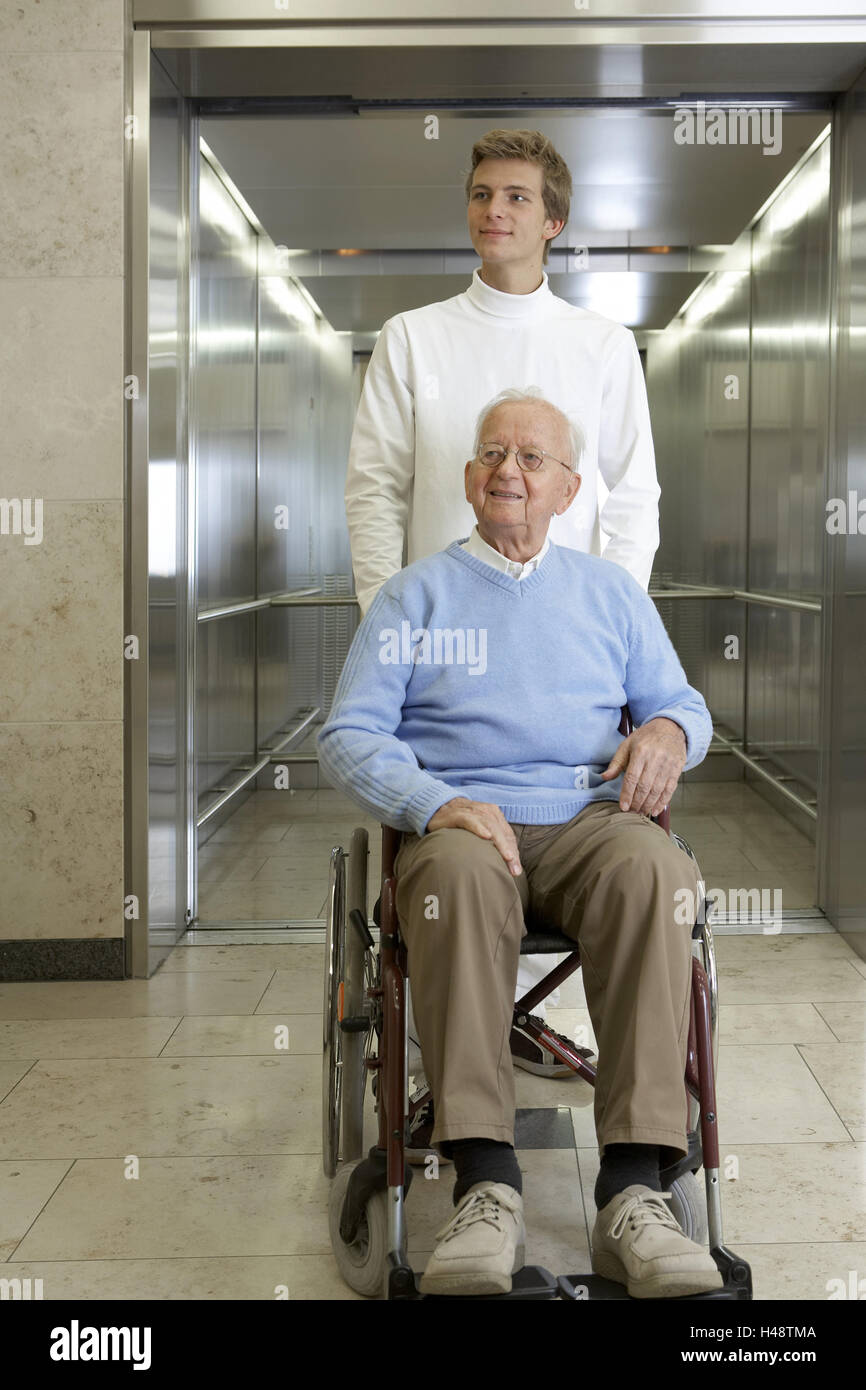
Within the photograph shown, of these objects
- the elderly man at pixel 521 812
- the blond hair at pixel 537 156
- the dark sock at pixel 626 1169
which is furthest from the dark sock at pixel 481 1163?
the blond hair at pixel 537 156

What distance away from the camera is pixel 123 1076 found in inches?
106

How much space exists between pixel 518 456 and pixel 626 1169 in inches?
39.0

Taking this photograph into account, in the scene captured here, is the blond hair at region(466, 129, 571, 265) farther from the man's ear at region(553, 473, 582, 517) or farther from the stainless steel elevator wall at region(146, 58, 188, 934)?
the stainless steel elevator wall at region(146, 58, 188, 934)

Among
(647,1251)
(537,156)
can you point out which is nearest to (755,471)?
(537,156)

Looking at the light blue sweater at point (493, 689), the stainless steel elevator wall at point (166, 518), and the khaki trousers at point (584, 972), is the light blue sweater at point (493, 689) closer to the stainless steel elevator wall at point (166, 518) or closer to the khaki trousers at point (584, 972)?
the khaki trousers at point (584, 972)

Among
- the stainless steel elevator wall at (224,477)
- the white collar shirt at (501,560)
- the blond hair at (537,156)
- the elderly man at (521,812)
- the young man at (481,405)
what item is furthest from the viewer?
the stainless steel elevator wall at (224,477)

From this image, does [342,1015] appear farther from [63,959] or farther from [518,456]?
[63,959]

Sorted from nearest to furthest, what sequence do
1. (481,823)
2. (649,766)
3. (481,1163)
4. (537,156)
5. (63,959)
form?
(481,1163)
(481,823)
(649,766)
(537,156)
(63,959)

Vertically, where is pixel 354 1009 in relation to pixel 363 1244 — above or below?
above

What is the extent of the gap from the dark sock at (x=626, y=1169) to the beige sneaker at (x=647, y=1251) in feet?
0.04

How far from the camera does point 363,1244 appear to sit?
1886mm

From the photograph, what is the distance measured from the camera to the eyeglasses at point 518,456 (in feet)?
6.75

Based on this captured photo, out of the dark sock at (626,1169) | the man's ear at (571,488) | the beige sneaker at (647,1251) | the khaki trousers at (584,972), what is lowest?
the beige sneaker at (647,1251)

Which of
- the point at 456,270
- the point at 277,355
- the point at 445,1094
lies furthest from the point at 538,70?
the point at 445,1094
